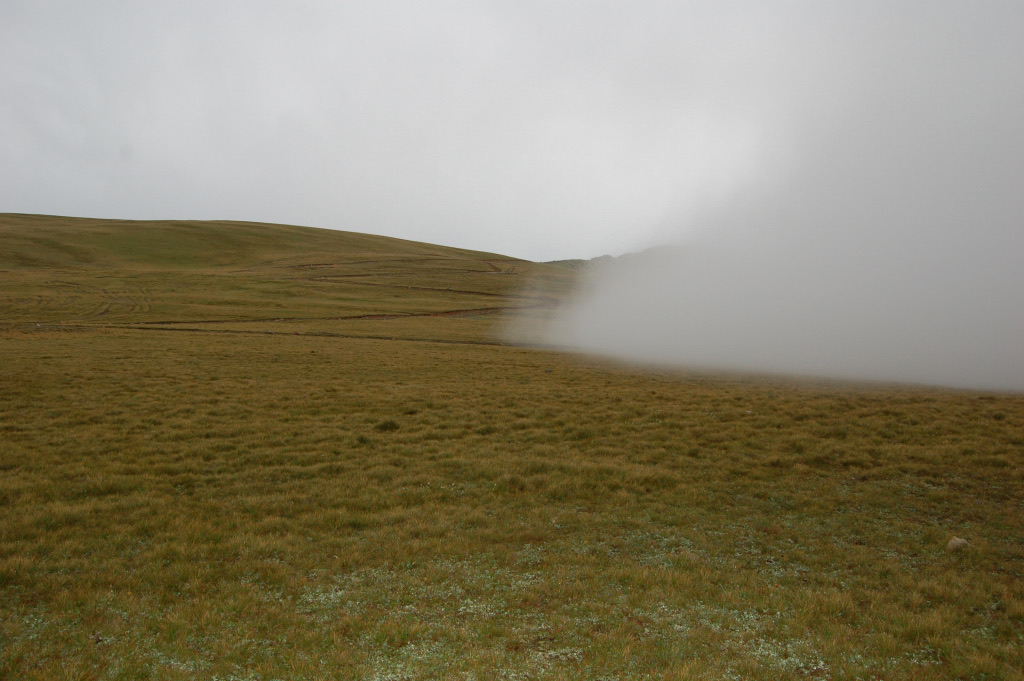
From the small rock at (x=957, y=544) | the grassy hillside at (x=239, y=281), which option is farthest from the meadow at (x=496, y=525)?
the grassy hillside at (x=239, y=281)

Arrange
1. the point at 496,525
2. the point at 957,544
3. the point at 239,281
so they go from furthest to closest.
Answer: the point at 239,281, the point at 496,525, the point at 957,544

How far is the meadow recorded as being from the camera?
9.52m

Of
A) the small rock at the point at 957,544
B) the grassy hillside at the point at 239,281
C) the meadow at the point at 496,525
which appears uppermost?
the grassy hillside at the point at 239,281

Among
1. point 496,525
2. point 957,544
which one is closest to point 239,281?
point 496,525

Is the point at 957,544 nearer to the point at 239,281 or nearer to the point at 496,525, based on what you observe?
the point at 496,525

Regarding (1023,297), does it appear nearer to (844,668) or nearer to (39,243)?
(844,668)

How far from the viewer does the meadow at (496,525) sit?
952cm

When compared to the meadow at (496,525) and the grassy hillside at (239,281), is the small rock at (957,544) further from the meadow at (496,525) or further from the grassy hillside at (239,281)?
the grassy hillside at (239,281)

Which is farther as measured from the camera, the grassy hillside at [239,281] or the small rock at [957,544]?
the grassy hillside at [239,281]

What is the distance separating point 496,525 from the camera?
15.2m

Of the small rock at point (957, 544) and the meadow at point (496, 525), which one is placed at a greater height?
the small rock at point (957, 544)

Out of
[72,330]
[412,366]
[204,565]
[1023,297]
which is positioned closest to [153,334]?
[72,330]

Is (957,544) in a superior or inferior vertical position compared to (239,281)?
inferior

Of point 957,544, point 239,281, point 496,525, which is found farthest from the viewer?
point 239,281
